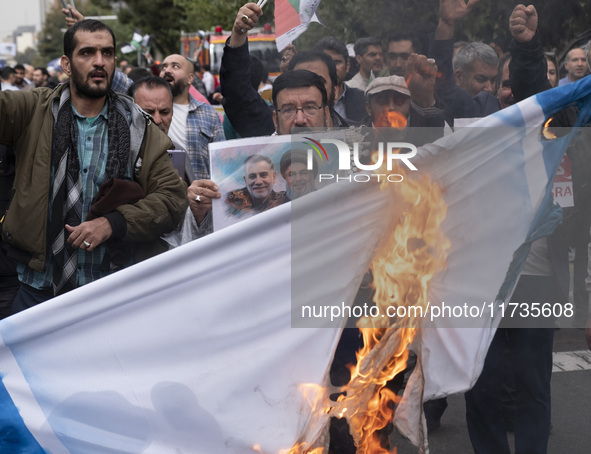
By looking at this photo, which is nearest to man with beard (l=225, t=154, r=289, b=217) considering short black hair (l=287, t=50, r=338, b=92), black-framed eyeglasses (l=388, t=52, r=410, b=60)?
short black hair (l=287, t=50, r=338, b=92)

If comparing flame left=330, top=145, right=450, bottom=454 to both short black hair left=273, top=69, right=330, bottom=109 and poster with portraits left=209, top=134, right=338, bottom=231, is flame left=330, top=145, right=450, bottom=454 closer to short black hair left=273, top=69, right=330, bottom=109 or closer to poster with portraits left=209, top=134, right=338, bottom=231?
poster with portraits left=209, top=134, right=338, bottom=231

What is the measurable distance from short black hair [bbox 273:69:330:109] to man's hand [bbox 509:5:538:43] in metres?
0.84

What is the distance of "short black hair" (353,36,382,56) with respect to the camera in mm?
6537

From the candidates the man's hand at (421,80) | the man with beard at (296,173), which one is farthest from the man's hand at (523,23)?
the man with beard at (296,173)

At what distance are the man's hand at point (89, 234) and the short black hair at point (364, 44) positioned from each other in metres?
3.64

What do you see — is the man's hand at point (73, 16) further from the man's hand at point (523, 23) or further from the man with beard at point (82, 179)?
the man's hand at point (523, 23)

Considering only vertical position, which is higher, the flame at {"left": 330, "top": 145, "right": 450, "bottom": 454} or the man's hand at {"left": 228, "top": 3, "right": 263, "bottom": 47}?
the man's hand at {"left": 228, "top": 3, "right": 263, "bottom": 47}

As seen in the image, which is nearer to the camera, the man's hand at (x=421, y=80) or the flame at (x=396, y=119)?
the flame at (x=396, y=119)

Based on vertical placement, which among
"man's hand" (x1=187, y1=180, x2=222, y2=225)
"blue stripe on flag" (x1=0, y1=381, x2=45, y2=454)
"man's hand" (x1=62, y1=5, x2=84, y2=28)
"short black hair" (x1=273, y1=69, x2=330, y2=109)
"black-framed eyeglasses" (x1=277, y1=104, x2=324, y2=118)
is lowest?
"blue stripe on flag" (x1=0, y1=381, x2=45, y2=454)

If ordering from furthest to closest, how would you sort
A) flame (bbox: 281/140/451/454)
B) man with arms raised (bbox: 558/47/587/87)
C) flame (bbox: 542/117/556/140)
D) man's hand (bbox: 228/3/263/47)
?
man with arms raised (bbox: 558/47/587/87) → man's hand (bbox: 228/3/263/47) → flame (bbox: 542/117/556/140) → flame (bbox: 281/140/451/454)

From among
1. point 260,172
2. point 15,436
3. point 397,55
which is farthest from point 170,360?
point 397,55

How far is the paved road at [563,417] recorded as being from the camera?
4414 mm

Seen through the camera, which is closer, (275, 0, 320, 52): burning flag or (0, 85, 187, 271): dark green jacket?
(0, 85, 187, 271): dark green jacket

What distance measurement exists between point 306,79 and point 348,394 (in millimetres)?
1391
